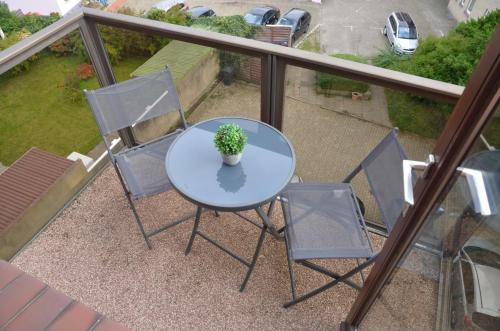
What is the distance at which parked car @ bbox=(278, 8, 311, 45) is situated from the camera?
16.6 metres

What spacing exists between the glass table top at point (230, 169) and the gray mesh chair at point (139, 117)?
1.20ft

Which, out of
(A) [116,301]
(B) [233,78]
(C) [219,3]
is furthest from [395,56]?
(A) [116,301]

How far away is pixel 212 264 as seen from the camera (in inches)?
104

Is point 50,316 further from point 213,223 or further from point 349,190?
point 349,190

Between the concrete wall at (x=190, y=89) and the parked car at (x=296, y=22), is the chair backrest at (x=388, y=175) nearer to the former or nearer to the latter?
the concrete wall at (x=190, y=89)

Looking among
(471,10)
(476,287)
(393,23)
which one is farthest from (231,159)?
(471,10)

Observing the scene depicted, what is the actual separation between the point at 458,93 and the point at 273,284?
1.67 metres

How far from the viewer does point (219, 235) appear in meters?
2.81

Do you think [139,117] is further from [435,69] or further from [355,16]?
[355,16]

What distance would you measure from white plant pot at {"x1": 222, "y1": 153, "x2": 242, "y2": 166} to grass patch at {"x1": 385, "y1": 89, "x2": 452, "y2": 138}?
95 cm

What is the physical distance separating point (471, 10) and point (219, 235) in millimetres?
20931

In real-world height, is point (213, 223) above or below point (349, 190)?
below

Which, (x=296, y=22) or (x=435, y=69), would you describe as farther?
(x=296, y=22)

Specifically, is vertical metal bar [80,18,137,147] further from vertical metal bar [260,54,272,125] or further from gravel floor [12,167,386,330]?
vertical metal bar [260,54,272,125]
